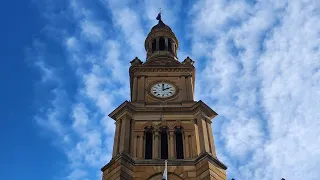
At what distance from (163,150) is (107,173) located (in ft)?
15.4

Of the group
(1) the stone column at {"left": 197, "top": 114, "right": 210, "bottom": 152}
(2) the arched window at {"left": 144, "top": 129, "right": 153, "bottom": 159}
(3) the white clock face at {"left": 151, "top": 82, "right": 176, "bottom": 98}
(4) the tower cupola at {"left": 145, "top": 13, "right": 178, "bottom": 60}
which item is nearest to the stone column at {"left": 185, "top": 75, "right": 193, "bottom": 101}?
(3) the white clock face at {"left": 151, "top": 82, "right": 176, "bottom": 98}

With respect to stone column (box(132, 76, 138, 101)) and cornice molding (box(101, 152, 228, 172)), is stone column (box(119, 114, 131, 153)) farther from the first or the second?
stone column (box(132, 76, 138, 101))

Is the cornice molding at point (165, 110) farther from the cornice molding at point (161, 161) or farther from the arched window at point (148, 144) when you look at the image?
the cornice molding at point (161, 161)

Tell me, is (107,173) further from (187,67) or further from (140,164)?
(187,67)

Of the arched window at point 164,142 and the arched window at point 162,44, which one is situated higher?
the arched window at point 162,44

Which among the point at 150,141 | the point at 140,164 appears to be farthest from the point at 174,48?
the point at 140,164

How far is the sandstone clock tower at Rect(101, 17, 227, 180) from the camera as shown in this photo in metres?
30.6

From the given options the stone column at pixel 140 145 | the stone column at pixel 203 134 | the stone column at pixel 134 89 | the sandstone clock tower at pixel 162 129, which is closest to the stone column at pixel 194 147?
the sandstone clock tower at pixel 162 129

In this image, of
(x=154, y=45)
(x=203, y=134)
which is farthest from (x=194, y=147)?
(x=154, y=45)

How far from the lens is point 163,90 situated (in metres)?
38.8

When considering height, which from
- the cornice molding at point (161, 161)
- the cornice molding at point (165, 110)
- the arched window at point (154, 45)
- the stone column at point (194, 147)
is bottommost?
the cornice molding at point (161, 161)

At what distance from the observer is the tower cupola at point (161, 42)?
149 ft

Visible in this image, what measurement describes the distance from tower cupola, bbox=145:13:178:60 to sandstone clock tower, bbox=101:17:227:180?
81.0 inches

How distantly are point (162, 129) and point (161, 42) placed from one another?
47.9 feet
